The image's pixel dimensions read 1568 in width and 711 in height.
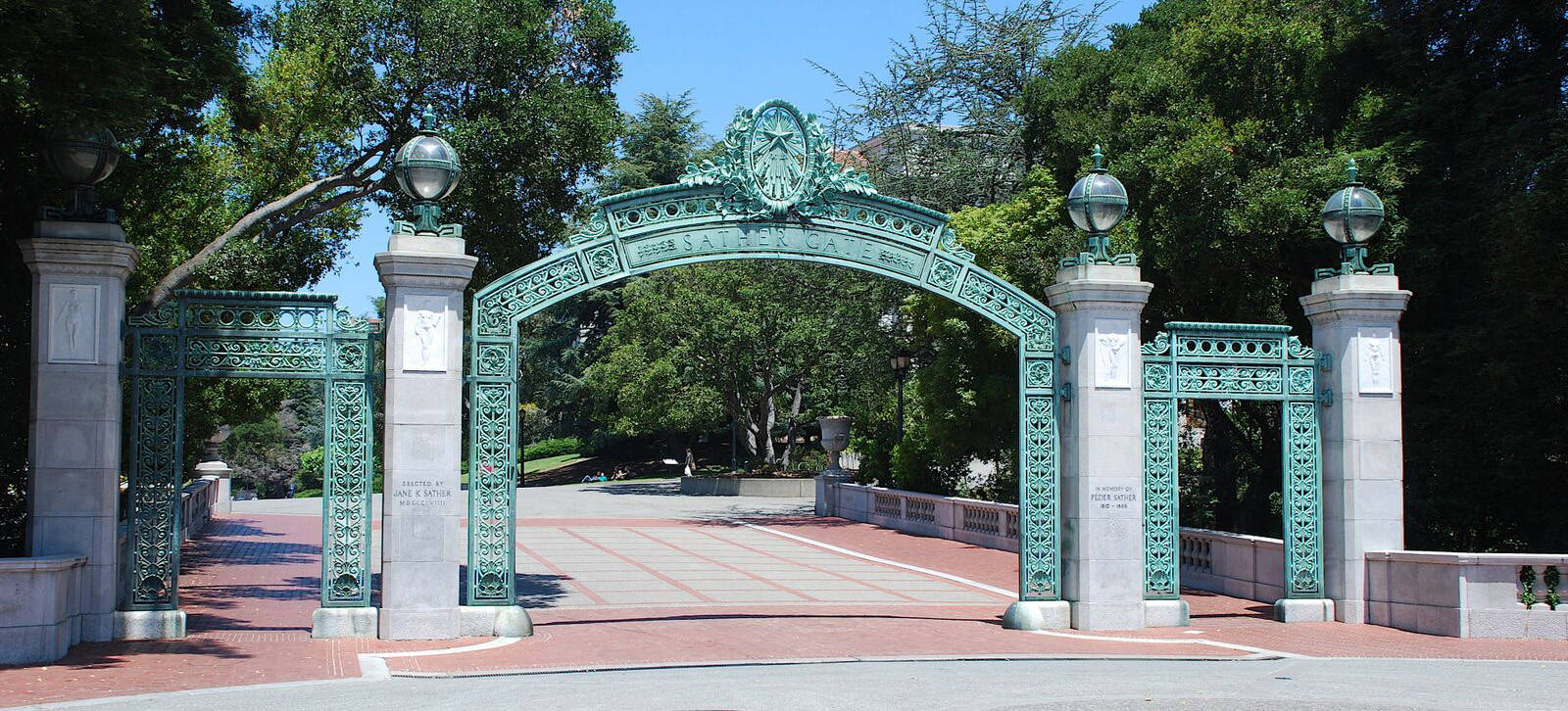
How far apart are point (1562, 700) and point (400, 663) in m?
8.66

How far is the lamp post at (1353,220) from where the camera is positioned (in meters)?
13.8

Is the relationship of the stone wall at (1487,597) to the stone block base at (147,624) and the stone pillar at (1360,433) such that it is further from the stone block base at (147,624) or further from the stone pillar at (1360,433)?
the stone block base at (147,624)

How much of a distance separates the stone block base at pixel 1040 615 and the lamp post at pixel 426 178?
6.48 m

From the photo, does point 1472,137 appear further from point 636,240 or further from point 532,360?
point 532,360

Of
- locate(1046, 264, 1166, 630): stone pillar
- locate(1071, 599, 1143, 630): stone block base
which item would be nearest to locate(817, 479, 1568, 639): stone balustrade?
locate(1046, 264, 1166, 630): stone pillar

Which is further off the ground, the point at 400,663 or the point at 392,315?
the point at 392,315

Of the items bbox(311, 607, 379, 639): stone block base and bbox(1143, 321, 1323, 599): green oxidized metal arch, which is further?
bbox(1143, 321, 1323, 599): green oxidized metal arch

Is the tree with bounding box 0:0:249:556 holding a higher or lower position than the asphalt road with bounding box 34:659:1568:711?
higher

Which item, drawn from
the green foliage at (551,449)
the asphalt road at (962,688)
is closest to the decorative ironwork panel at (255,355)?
the asphalt road at (962,688)

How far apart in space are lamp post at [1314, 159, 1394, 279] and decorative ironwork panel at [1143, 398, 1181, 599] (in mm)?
2642

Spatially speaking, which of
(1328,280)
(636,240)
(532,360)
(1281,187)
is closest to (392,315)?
(636,240)

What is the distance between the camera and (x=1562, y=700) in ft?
30.9

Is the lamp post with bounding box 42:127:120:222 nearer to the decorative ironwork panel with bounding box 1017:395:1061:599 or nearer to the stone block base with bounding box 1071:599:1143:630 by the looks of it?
the decorative ironwork panel with bounding box 1017:395:1061:599

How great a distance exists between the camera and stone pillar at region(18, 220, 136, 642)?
11.1 metres
